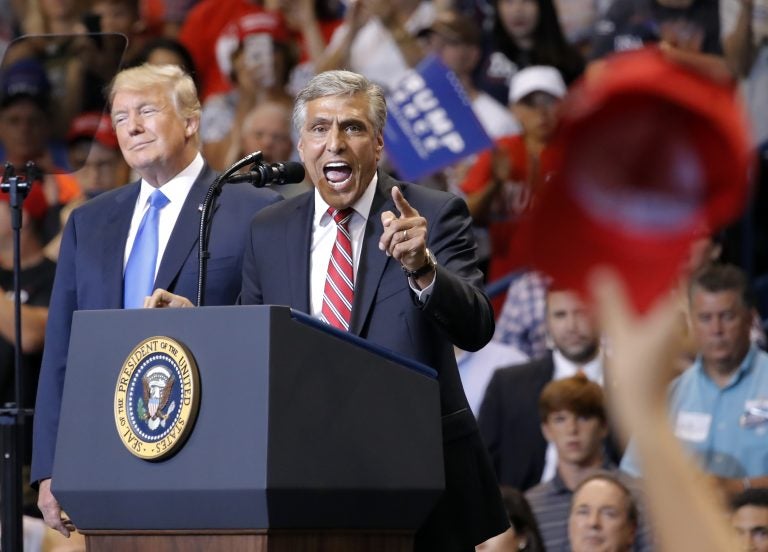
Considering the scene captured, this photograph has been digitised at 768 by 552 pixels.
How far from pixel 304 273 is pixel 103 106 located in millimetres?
1481

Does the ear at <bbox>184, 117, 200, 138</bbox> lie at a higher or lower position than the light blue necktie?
higher

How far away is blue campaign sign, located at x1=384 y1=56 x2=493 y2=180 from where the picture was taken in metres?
5.93

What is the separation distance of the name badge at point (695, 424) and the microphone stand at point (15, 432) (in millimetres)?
2483

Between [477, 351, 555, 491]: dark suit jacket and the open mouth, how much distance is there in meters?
2.48

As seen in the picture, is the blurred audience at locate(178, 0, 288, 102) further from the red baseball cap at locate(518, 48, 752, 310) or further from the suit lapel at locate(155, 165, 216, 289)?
the red baseball cap at locate(518, 48, 752, 310)

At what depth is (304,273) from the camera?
2922mm

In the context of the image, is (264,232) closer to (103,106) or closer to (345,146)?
(345,146)

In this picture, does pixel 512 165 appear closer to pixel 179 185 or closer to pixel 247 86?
pixel 247 86

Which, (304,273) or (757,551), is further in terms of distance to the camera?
(757,551)

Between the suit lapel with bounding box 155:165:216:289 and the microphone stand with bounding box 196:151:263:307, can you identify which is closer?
the microphone stand with bounding box 196:151:263:307

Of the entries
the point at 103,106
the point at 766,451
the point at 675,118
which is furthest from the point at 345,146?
the point at 766,451

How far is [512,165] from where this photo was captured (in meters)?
6.13

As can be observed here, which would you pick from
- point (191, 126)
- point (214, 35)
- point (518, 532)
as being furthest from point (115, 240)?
point (214, 35)

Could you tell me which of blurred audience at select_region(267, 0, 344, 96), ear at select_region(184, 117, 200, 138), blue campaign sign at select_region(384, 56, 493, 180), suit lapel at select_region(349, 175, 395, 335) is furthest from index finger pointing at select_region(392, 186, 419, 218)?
blurred audience at select_region(267, 0, 344, 96)
